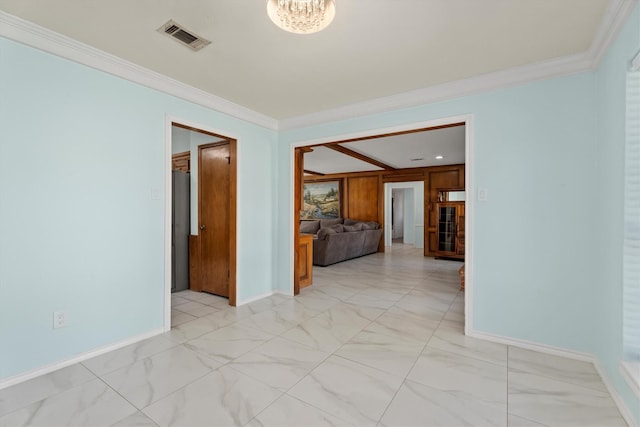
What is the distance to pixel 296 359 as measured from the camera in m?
2.31

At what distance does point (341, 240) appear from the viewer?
6656 mm

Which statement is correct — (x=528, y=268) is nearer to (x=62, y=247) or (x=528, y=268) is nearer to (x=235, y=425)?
(x=235, y=425)

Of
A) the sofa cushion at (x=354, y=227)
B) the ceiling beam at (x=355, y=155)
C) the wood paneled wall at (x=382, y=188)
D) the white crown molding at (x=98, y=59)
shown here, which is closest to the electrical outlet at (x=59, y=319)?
the white crown molding at (x=98, y=59)

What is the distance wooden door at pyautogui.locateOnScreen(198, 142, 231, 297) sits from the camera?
12.4 feet

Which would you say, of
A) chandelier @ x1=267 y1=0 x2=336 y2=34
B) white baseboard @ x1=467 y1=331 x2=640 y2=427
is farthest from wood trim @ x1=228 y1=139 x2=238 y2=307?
white baseboard @ x1=467 y1=331 x2=640 y2=427

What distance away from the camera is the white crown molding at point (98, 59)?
1.94 meters

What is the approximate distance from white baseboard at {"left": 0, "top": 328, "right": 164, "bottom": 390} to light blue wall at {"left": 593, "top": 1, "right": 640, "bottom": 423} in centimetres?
341

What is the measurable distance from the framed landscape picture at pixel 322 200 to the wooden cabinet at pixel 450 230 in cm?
318

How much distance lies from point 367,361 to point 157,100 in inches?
115

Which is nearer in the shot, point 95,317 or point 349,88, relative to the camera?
point 95,317

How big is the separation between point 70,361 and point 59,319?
33 cm

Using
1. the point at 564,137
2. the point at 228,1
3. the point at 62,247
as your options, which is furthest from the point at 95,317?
the point at 564,137

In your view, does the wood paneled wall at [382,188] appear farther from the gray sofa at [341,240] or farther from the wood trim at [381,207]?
the gray sofa at [341,240]

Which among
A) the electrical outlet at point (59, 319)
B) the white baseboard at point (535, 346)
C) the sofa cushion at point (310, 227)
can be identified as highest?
the sofa cushion at point (310, 227)
